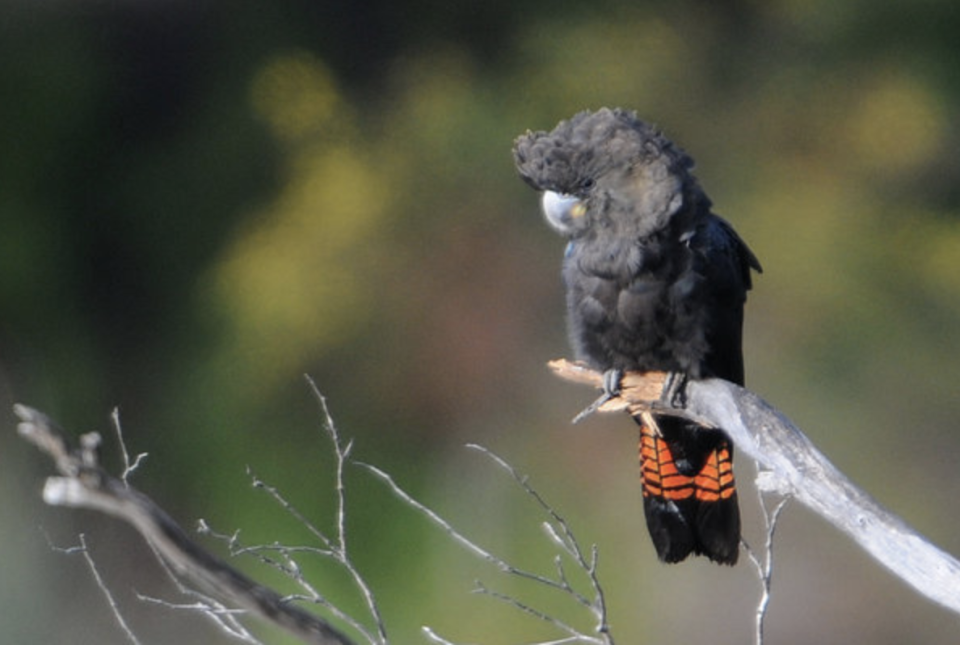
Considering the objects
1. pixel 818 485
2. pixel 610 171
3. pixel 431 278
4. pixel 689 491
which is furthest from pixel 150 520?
pixel 431 278

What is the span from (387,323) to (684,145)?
0.80 meters

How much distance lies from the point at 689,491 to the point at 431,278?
91 cm

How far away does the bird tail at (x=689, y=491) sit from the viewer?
2254mm

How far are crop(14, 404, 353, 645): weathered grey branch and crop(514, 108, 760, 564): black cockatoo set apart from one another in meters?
1.25

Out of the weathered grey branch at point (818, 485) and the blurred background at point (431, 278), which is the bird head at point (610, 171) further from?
the blurred background at point (431, 278)

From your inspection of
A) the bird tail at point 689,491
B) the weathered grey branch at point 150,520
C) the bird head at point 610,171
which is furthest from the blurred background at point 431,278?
the weathered grey branch at point 150,520

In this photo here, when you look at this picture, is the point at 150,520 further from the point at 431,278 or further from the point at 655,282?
the point at 431,278

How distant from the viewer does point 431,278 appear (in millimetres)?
2943

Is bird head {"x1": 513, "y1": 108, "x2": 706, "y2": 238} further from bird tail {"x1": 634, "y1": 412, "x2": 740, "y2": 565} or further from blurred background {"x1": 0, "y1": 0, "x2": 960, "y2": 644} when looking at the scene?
blurred background {"x1": 0, "y1": 0, "x2": 960, "y2": 644}

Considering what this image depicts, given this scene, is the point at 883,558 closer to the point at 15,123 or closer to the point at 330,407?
the point at 330,407

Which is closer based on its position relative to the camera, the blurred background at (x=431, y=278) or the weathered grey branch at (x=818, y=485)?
the weathered grey branch at (x=818, y=485)

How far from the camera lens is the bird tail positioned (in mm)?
2254

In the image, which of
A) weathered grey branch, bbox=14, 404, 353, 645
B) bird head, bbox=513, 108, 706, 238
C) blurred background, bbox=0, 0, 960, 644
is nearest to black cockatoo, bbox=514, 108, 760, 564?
bird head, bbox=513, 108, 706, 238

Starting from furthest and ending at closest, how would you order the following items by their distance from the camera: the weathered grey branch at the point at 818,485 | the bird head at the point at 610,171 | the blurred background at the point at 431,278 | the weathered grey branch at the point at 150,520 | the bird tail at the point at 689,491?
the blurred background at the point at 431,278 → the bird tail at the point at 689,491 → the bird head at the point at 610,171 → the weathered grey branch at the point at 818,485 → the weathered grey branch at the point at 150,520
